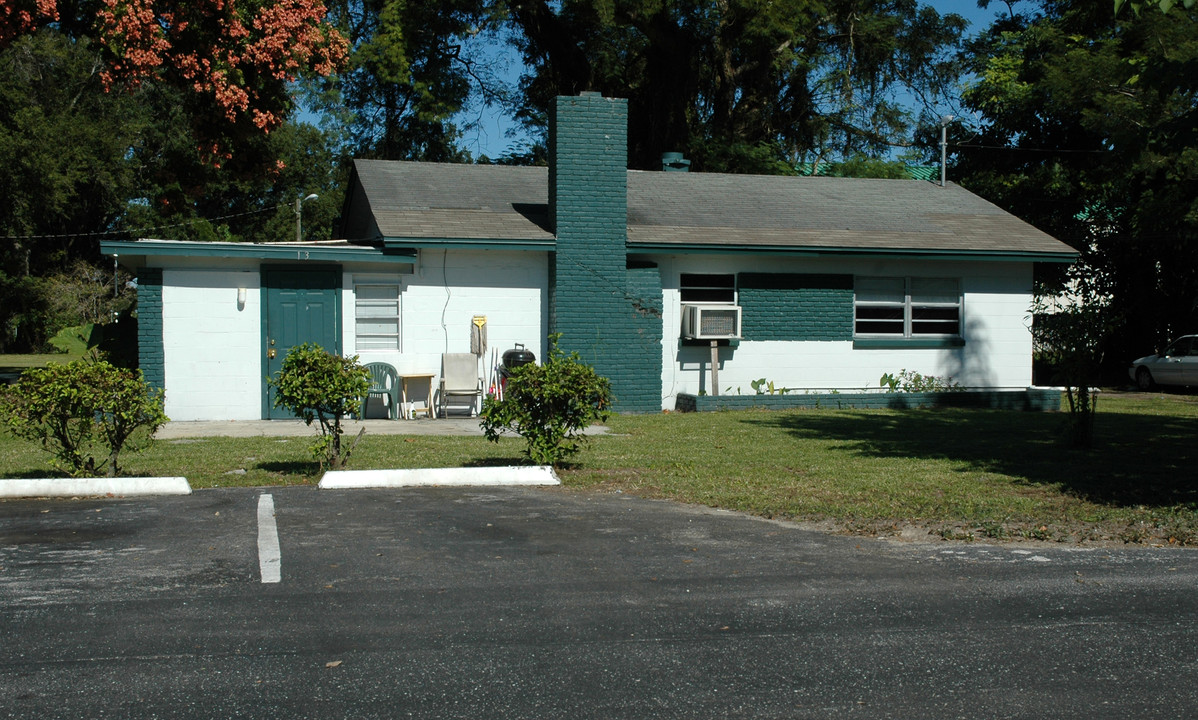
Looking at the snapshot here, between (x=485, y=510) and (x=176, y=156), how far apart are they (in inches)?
596

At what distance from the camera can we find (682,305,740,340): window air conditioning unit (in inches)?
685

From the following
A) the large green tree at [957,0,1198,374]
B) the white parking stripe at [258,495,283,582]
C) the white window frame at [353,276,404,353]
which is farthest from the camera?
the large green tree at [957,0,1198,374]

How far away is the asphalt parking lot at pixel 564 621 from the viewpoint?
4598 mm

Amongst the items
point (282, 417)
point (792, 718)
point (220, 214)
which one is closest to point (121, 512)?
point (792, 718)

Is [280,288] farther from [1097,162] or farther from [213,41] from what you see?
[1097,162]

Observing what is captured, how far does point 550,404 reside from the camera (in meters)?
10.3

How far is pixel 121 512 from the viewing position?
8508mm

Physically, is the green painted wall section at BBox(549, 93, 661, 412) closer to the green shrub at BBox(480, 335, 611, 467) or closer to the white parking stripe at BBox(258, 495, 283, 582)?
the green shrub at BBox(480, 335, 611, 467)

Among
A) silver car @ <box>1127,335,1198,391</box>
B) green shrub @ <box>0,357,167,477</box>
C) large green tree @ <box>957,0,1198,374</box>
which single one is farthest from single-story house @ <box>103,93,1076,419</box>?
silver car @ <box>1127,335,1198,391</box>

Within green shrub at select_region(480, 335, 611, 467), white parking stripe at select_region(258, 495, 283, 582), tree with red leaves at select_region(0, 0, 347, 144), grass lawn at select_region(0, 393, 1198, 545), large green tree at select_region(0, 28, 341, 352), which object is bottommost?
white parking stripe at select_region(258, 495, 283, 582)

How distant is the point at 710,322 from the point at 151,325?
324 inches

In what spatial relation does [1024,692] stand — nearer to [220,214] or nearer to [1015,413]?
[1015,413]

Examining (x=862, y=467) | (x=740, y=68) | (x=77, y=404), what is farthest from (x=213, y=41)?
(x=740, y=68)

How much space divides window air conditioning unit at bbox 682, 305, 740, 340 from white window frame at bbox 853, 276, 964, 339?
7.95 ft
